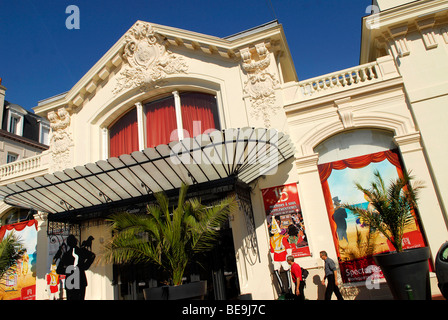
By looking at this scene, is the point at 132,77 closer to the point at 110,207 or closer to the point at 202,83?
the point at 202,83

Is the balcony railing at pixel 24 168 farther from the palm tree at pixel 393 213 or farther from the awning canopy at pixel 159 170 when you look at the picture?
the palm tree at pixel 393 213

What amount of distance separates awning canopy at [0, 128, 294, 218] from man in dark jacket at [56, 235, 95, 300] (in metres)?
1.46

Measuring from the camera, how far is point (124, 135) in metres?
12.9

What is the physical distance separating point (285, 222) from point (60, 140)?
368 inches

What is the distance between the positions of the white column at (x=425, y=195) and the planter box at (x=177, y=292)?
608 cm

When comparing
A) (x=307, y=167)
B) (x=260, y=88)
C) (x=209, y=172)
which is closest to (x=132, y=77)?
(x=260, y=88)

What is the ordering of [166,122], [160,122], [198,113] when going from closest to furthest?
1. [198,113]
2. [166,122]
3. [160,122]

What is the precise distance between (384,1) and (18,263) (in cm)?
1657

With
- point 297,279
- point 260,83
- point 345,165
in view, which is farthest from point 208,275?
point 260,83

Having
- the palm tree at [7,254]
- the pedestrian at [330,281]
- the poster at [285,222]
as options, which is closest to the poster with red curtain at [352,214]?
the poster at [285,222]

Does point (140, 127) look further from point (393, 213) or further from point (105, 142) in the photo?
point (393, 213)

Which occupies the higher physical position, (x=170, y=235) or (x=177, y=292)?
(x=170, y=235)

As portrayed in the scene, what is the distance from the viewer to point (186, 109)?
478 inches

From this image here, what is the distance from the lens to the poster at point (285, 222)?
904cm
